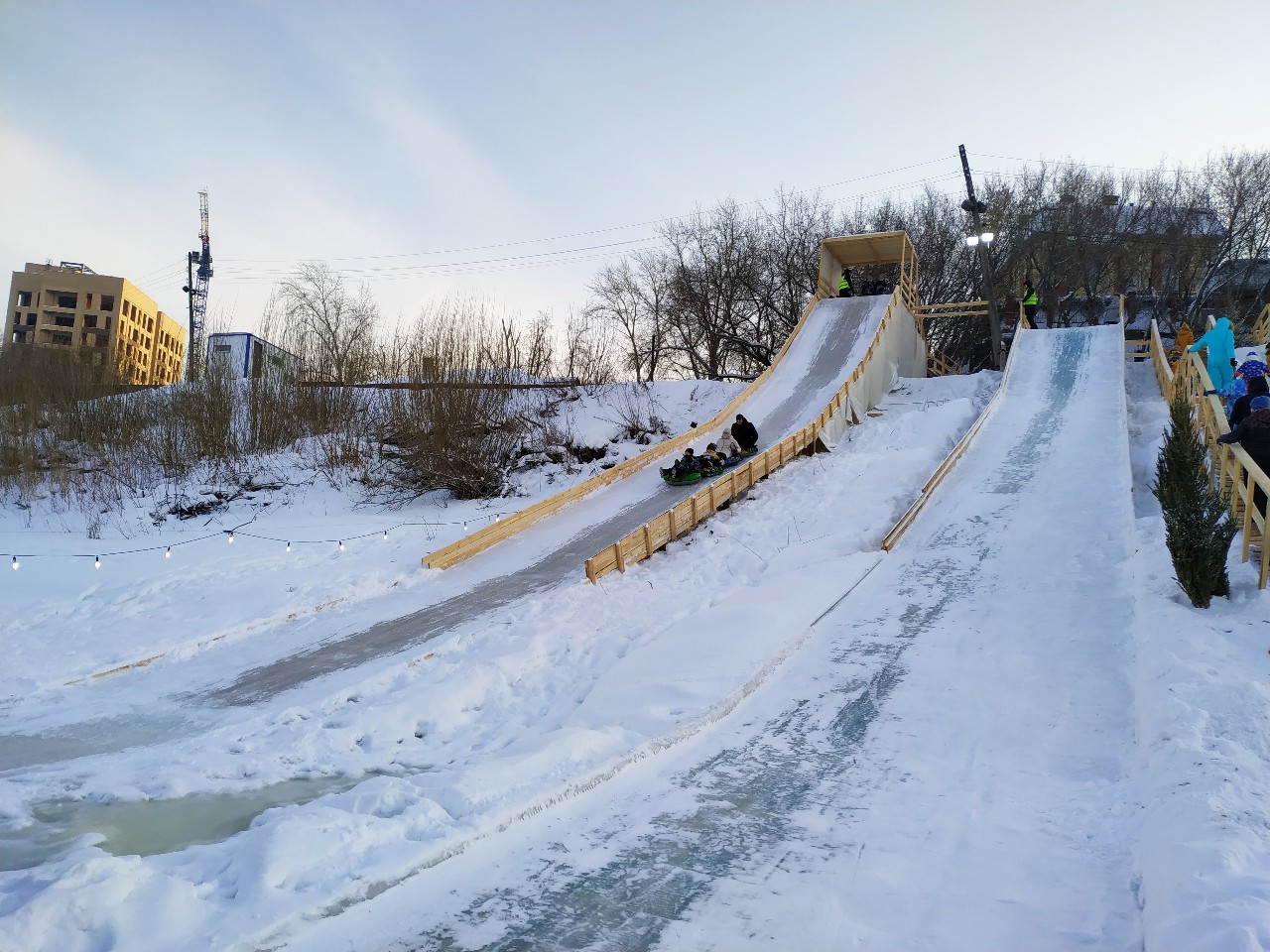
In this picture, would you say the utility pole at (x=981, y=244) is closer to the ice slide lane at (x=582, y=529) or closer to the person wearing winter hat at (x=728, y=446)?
the ice slide lane at (x=582, y=529)

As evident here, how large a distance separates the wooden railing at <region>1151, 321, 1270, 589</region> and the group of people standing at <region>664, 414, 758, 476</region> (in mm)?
7497

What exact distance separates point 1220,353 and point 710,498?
8539 mm

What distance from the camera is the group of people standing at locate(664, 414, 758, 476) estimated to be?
14719 millimetres

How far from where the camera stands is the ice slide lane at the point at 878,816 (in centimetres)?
357

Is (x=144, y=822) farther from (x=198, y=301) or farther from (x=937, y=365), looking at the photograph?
(x=198, y=301)

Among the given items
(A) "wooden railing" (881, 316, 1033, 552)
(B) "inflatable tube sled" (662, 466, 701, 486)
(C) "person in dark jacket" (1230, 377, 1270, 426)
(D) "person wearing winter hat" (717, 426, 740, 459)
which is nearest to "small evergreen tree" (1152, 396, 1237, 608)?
(C) "person in dark jacket" (1230, 377, 1270, 426)

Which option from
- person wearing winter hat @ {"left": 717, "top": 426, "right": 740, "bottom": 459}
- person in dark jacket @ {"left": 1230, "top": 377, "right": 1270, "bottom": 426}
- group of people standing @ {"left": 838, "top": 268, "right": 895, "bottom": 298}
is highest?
group of people standing @ {"left": 838, "top": 268, "right": 895, "bottom": 298}

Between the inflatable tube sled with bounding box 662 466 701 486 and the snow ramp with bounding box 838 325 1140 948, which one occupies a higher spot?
the inflatable tube sled with bounding box 662 466 701 486

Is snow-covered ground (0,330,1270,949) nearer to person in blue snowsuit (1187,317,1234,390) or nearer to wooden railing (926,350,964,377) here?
person in blue snowsuit (1187,317,1234,390)

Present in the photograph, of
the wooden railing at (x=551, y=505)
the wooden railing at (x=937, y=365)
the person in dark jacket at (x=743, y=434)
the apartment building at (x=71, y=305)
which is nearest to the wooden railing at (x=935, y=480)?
the person in dark jacket at (x=743, y=434)

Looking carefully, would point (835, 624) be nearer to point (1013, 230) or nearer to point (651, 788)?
point (651, 788)

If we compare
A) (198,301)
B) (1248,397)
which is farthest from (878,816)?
(198,301)

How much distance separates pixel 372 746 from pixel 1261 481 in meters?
7.84

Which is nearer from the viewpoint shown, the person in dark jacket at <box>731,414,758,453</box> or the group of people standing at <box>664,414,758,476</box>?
the group of people standing at <box>664,414,758,476</box>
